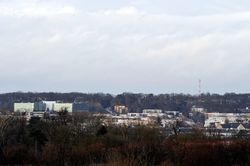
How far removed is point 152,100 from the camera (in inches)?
5364

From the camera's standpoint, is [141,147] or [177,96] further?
[177,96]

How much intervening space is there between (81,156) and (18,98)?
106 metres

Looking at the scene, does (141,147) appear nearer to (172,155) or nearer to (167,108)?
(172,155)

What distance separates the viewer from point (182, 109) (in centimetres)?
12619

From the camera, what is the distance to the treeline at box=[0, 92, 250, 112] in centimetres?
12075

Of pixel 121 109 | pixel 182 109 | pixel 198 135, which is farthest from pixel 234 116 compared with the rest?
pixel 198 135

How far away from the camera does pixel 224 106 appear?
118500 mm

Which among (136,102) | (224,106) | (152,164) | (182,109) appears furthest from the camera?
(136,102)

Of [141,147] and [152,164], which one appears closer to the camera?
[152,164]

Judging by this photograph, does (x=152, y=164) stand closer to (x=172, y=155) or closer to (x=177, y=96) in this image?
(x=172, y=155)

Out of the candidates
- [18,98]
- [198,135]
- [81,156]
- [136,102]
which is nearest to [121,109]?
[136,102]

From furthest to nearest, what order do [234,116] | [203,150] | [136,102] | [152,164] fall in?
[136,102] < [234,116] < [203,150] < [152,164]

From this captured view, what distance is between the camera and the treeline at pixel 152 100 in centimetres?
12075

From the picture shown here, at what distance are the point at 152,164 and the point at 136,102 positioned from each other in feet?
402
